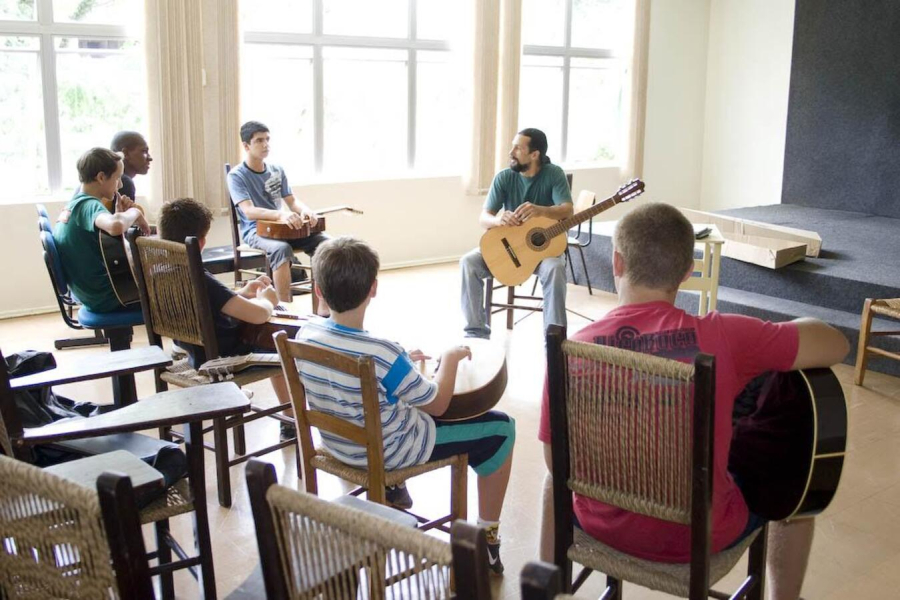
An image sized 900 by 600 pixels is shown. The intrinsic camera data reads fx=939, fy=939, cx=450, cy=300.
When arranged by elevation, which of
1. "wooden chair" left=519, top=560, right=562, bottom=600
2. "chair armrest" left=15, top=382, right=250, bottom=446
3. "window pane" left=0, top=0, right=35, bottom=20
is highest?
"window pane" left=0, top=0, right=35, bottom=20

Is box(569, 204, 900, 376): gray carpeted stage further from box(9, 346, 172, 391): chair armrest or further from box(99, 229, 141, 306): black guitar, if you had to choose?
box(9, 346, 172, 391): chair armrest

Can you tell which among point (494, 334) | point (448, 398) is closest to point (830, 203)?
point (494, 334)

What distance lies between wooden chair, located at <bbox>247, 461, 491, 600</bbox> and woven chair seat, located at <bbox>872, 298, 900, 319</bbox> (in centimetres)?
358

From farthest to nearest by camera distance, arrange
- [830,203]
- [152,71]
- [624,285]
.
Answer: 1. [830,203]
2. [152,71]
3. [624,285]

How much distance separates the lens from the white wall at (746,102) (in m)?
8.68

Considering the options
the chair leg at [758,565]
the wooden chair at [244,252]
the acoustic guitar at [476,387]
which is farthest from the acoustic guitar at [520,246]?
the chair leg at [758,565]

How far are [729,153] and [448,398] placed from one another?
7638 millimetres

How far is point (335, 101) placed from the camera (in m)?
7.09

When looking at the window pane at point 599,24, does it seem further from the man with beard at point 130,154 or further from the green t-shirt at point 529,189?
the man with beard at point 130,154

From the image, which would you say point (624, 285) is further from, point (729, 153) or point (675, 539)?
point (729, 153)

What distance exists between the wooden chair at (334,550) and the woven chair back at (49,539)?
22 cm

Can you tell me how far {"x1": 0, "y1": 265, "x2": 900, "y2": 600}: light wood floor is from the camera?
271 cm

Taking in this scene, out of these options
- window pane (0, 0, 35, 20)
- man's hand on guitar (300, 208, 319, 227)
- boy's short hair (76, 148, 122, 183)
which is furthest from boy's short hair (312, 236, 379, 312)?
window pane (0, 0, 35, 20)

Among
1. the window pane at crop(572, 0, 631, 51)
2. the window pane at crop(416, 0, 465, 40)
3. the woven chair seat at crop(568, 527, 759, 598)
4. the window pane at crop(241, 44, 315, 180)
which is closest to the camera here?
the woven chair seat at crop(568, 527, 759, 598)
